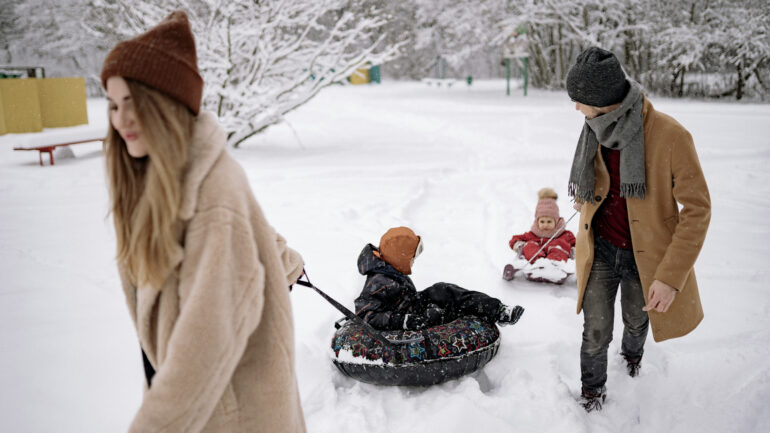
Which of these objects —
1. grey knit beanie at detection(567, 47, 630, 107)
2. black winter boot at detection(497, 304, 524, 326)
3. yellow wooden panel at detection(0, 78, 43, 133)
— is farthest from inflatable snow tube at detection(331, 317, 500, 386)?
yellow wooden panel at detection(0, 78, 43, 133)

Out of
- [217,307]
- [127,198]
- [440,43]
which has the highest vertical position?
[440,43]

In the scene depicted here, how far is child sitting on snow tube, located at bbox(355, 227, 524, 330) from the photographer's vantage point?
352cm

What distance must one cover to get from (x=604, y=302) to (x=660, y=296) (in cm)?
39

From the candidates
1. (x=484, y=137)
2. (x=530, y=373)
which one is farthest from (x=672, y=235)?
(x=484, y=137)

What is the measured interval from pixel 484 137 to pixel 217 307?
12.2 meters

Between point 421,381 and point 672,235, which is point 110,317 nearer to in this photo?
point 421,381

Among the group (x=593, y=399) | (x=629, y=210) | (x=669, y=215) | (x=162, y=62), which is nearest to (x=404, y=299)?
(x=593, y=399)

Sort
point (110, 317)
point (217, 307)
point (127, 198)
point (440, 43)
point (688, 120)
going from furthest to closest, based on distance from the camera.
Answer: point (440, 43)
point (688, 120)
point (110, 317)
point (127, 198)
point (217, 307)

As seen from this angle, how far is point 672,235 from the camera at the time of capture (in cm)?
252

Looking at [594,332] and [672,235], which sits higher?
[672,235]

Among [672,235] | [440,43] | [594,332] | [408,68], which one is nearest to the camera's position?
[672,235]

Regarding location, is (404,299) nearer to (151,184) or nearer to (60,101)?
(151,184)

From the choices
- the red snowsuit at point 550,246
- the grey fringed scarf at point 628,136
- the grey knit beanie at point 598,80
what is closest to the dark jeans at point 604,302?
the grey fringed scarf at point 628,136

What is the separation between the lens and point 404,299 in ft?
12.0
